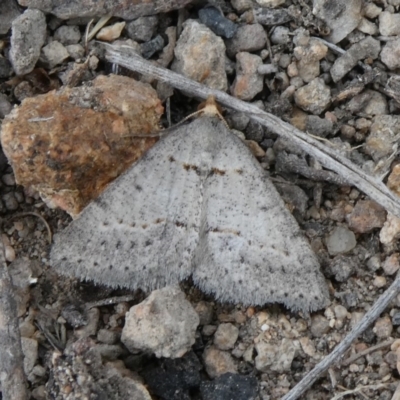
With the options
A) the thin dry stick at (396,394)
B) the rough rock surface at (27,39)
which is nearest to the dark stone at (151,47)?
the rough rock surface at (27,39)

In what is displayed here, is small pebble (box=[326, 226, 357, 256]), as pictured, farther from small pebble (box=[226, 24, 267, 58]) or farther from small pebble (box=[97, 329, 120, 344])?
small pebble (box=[97, 329, 120, 344])

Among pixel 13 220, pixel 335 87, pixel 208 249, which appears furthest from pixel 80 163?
pixel 335 87

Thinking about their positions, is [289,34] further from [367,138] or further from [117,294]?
[117,294]

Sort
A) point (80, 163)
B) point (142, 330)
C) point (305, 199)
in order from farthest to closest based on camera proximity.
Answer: point (305, 199), point (80, 163), point (142, 330)

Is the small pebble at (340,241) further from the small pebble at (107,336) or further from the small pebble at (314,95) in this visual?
the small pebble at (107,336)

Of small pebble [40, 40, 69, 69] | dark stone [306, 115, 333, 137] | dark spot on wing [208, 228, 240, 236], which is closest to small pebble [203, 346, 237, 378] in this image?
dark spot on wing [208, 228, 240, 236]

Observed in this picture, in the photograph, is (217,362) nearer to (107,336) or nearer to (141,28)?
(107,336)

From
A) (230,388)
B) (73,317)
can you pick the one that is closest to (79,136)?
(73,317)
